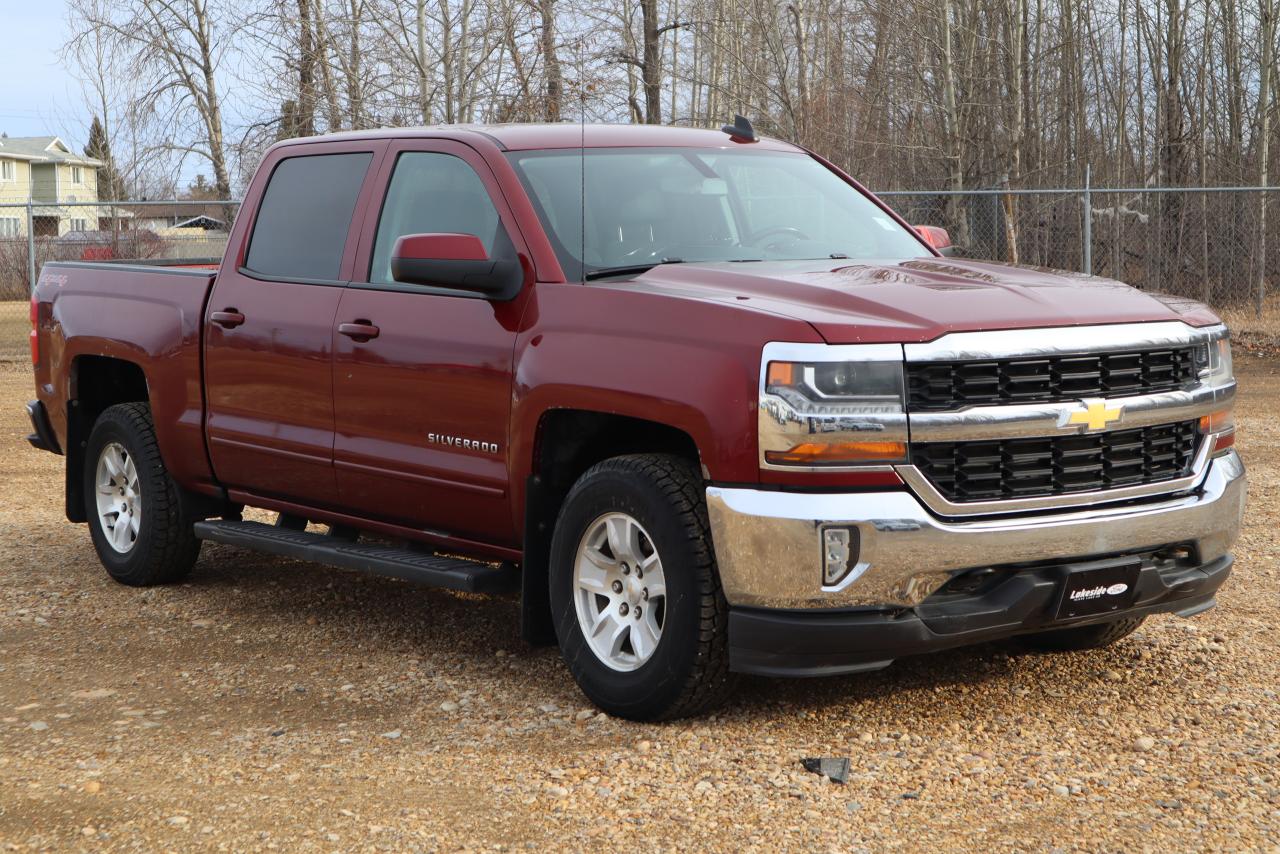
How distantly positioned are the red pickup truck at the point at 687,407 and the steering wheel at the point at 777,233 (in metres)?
0.02

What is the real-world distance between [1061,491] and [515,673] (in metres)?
2.08

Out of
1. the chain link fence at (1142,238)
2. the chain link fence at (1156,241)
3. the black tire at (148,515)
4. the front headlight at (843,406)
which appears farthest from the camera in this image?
the chain link fence at (1156,241)

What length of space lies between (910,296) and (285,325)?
260cm

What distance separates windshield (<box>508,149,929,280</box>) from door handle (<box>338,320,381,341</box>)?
80 centimetres

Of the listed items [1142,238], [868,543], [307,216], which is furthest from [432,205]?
[1142,238]

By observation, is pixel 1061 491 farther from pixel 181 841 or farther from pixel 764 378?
pixel 181 841

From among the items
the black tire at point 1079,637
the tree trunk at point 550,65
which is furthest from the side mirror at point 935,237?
the tree trunk at point 550,65

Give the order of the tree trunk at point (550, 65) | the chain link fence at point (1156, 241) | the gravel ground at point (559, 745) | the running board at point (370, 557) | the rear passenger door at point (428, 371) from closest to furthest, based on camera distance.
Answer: the gravel ground at point (559, 745), the rear passenger door at point (428, 371), the running board at point (370, 557), the chain link fence at point (1156, 241), the tree trunk at point (550, 65)

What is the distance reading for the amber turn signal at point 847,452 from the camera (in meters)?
4.23

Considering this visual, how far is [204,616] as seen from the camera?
6.59 meters

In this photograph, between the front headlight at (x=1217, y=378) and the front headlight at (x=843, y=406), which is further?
the front headlight at (x=1217, y=378)

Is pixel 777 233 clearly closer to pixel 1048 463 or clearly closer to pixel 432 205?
pixel 432 205

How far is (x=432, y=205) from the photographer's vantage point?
18.5ft

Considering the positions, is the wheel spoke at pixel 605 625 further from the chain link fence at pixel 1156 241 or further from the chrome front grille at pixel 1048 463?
the chain link fence at pixel 1156 241
